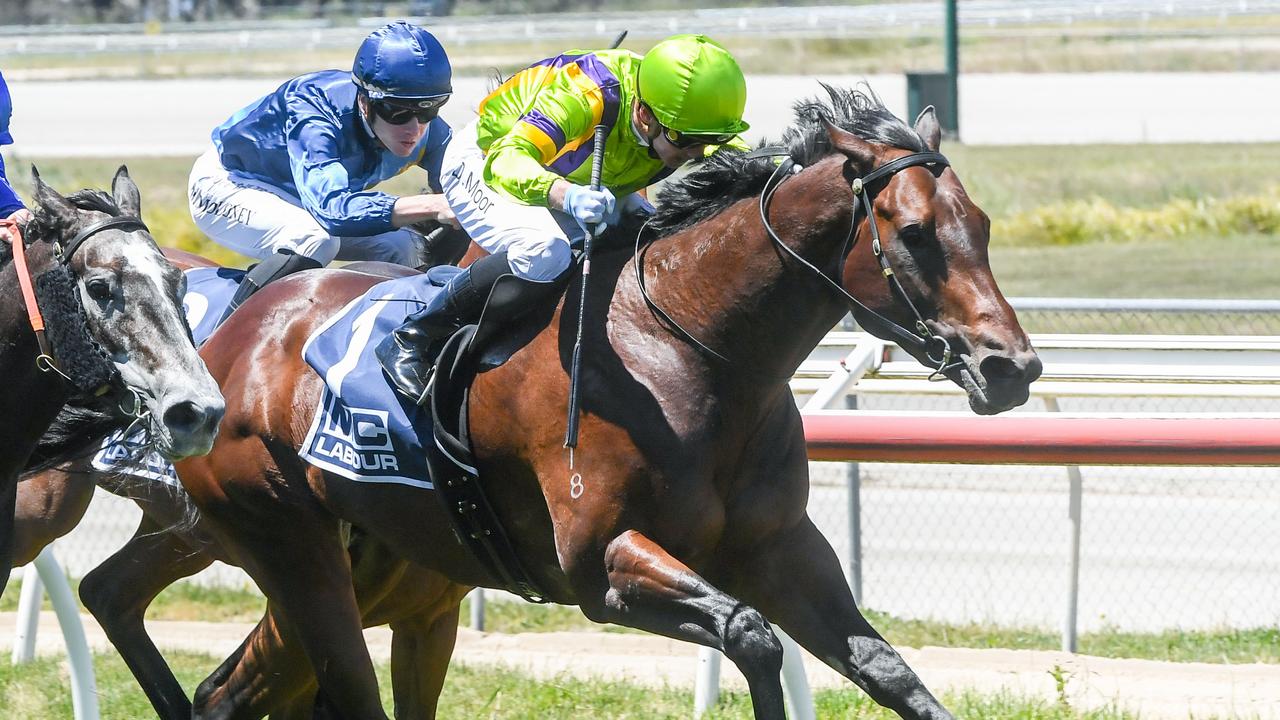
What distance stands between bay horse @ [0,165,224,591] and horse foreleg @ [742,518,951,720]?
136 cm

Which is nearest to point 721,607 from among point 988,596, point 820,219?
point 820,219

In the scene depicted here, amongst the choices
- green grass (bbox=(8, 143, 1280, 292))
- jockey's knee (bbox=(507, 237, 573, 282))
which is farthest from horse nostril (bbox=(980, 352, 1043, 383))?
green grass (bbox=(8, 143, 1280, 292))

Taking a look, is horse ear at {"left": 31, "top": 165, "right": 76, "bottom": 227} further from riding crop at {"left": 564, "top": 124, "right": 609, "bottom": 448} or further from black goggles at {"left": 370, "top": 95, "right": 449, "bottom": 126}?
black goggles at {"left": 370, "top": 95, "right": 449, "bottom": 126}

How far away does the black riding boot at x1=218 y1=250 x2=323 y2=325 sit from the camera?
5.16 metres

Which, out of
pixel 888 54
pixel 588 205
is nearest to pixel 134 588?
pixel 588 205

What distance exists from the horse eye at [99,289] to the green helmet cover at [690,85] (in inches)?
55.8

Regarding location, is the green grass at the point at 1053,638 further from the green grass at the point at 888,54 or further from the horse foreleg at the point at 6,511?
the green grass at the point at 888,54

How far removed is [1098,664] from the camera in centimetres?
578

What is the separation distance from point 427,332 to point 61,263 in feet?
3.42

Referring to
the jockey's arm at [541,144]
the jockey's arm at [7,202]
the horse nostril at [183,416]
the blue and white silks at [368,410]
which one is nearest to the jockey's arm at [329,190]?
the blue and white silks at [368,410]

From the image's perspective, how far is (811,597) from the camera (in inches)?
160

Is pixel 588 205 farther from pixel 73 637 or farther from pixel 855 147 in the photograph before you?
pixel 73 637

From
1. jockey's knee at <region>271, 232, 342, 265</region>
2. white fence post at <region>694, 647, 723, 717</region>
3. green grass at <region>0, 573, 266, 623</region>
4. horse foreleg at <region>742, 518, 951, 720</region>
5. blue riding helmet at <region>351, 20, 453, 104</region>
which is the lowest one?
green grass at <region>0, 573, 266, 623</region>

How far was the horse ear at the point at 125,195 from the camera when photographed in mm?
3754
